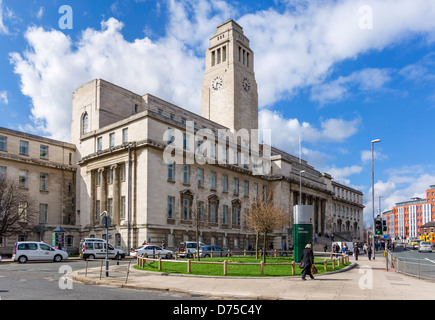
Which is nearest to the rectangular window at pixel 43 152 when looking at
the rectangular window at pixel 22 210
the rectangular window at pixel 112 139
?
the rectangular window at pixel 22 210

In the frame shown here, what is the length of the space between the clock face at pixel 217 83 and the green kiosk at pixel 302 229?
191 ft

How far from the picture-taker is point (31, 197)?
175 feet

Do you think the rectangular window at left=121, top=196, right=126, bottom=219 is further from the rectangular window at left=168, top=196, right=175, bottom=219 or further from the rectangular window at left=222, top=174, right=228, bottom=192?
the rectangular window at left=222, top=174, right=228, bottom=192

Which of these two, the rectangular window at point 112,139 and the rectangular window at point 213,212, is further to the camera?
the rectangular window at point 213,212

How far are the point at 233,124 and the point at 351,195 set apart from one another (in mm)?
51684

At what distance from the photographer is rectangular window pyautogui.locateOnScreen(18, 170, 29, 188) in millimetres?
52906

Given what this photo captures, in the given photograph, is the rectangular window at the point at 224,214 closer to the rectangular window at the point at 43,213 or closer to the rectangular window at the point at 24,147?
the rectangular window at the point at 43,213

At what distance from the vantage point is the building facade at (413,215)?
170613mm

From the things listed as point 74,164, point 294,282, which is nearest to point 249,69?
point 74,164

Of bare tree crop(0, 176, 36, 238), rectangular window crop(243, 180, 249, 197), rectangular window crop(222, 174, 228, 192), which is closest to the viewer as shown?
bare tree crop(0, 176, 36, 238)

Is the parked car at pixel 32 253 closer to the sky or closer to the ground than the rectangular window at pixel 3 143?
closer to the ground

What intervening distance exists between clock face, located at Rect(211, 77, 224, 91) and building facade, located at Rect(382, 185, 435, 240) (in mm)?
118797

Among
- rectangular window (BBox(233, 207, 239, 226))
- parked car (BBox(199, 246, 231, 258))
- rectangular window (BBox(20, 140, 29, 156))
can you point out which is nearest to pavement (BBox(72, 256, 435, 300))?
parked car (BBox(199, 246, 231, 258))
